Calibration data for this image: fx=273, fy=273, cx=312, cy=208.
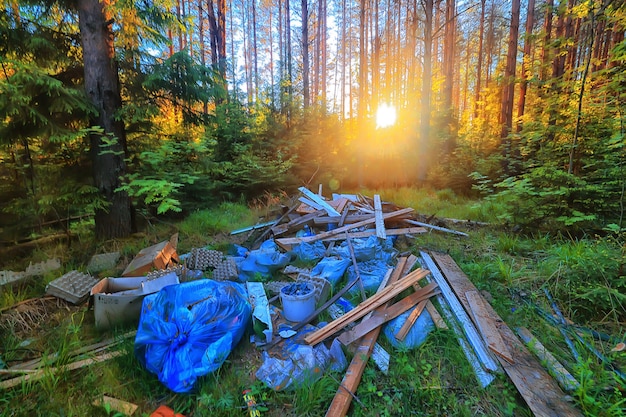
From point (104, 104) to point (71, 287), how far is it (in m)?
2.70

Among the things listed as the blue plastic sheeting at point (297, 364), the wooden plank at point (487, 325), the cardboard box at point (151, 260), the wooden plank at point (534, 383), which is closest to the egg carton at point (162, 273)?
the cardboard box at point (151, 260)

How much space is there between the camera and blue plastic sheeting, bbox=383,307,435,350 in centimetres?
239

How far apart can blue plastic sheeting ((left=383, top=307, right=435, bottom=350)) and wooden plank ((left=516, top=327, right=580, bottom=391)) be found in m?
0.73

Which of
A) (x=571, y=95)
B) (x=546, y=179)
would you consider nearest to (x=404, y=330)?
(x=546, y=179)

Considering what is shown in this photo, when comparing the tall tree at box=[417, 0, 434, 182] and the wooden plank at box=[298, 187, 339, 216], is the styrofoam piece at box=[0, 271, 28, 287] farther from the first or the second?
the tall tree at box=[417, 0, 434, 182]

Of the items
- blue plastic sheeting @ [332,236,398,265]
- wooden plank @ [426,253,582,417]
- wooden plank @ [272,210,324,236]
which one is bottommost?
wooden plank @ [426,253,582,417]

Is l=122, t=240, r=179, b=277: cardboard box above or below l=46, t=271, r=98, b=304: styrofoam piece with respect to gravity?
above

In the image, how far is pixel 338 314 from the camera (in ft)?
9.24

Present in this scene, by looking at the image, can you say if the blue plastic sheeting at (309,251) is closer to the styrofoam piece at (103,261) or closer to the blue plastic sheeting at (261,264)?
the blue plastic sheeting at (261,264)

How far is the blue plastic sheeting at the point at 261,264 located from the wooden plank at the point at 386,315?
64.7 inches

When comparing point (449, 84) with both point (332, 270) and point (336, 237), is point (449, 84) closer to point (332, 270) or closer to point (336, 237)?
point (336, 237)

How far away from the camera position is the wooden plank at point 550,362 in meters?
1.86

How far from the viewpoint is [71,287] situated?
3.04m

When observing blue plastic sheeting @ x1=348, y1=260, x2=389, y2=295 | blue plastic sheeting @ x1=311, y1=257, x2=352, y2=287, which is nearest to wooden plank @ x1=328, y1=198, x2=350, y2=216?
blue plastic sheeting @ x1=348, y1=260, x2=389, y2=295
